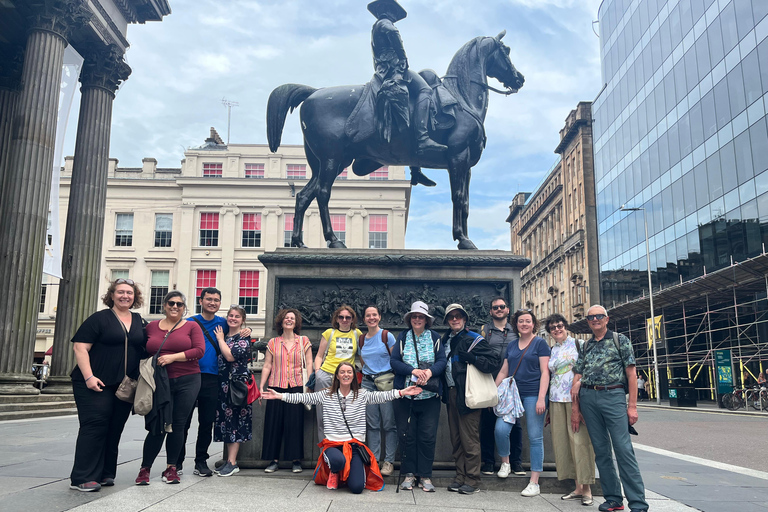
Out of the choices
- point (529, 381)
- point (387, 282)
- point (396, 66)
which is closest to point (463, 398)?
point (529, 381)

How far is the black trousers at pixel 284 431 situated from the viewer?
22.4 ft

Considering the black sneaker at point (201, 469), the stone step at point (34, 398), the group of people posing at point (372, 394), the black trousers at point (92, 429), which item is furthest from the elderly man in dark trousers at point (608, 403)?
the stone step at point (34, 398)

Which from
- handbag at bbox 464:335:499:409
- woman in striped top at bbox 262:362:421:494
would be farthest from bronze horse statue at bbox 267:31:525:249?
woman in striped top at bbox 262:362:421:494

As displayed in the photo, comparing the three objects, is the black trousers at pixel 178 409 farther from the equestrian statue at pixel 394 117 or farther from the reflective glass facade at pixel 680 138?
the reflective glass facade at pixel 680 138

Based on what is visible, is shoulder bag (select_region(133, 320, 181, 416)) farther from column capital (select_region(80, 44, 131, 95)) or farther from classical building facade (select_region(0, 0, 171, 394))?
column capital (select_region(80, 44, 131, 95))

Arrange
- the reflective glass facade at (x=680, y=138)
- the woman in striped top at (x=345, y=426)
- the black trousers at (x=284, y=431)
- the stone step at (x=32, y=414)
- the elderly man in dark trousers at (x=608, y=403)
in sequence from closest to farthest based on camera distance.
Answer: the elderly man in dark trousers at (x=608, y=403), the woman in striped top at (x=345, y=426), the black trousers at (x=284, y=431), the stone step at (x=32, y=414), the reflective glass facade at (x=680, y=138)

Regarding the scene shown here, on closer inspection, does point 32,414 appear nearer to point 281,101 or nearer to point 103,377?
point 281,101

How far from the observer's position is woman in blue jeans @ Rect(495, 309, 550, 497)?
6.28 m

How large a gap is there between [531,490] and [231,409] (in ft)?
10.6

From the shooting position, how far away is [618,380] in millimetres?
5785

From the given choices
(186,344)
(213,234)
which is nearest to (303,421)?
(186,344)

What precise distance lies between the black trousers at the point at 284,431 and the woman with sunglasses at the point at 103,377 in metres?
1.56

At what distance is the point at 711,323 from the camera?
32.1m

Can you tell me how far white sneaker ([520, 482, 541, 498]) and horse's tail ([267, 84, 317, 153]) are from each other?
581cm
